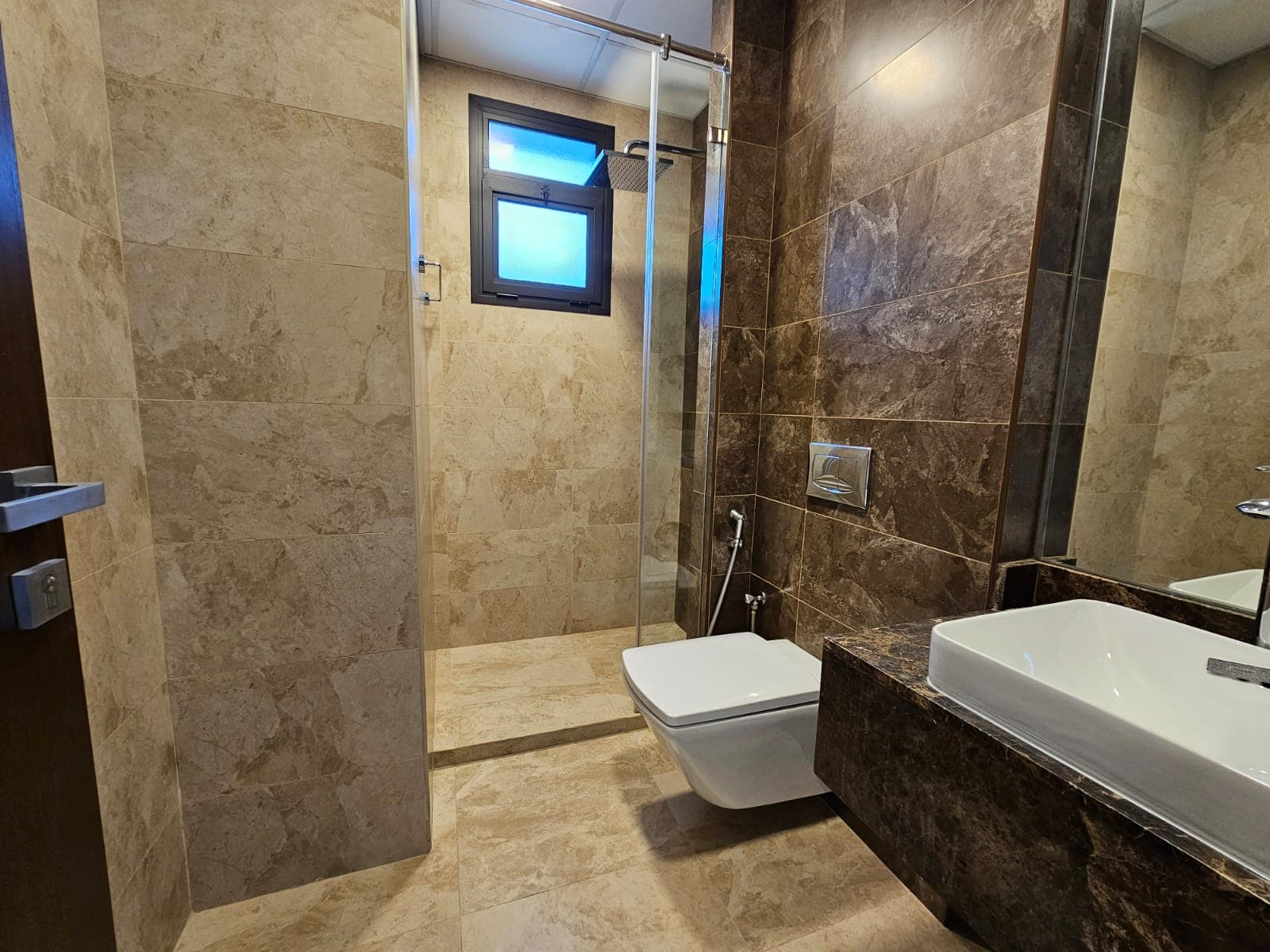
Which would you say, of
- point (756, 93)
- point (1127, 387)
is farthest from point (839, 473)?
point (756, 93)

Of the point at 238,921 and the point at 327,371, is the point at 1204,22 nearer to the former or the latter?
the point at 327,371

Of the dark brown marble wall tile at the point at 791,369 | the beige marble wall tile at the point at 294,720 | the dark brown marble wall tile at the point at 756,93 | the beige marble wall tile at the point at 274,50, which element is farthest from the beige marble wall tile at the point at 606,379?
the beige marble wall tile at the point at 294,720

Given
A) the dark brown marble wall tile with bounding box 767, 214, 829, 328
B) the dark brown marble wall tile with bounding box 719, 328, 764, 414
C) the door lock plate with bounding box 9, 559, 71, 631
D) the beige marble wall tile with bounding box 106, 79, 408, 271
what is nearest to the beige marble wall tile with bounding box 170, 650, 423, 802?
the door lock plate with bounding box 9, 559, 71, 631

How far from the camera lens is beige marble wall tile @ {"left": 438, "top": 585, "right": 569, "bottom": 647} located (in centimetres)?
241

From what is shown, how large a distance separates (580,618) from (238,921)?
5.28 ft

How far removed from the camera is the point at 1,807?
523mm

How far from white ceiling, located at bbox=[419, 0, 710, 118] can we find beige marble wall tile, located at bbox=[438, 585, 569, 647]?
7.25ft

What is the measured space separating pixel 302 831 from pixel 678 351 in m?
1.90

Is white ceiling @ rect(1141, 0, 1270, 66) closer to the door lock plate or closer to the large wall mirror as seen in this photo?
the large wall mirror

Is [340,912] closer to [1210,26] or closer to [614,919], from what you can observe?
[614,919]

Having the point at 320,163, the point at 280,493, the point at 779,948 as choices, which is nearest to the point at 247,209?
the point at 320,163

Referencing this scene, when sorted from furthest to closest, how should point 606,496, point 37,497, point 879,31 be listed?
1. point 606,496
2. point 879,31
3. point 37,497

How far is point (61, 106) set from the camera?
2.69 ft

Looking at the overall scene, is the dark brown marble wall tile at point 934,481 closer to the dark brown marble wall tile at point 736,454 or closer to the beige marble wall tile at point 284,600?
the dark brown marble wall tile at point 736,454
